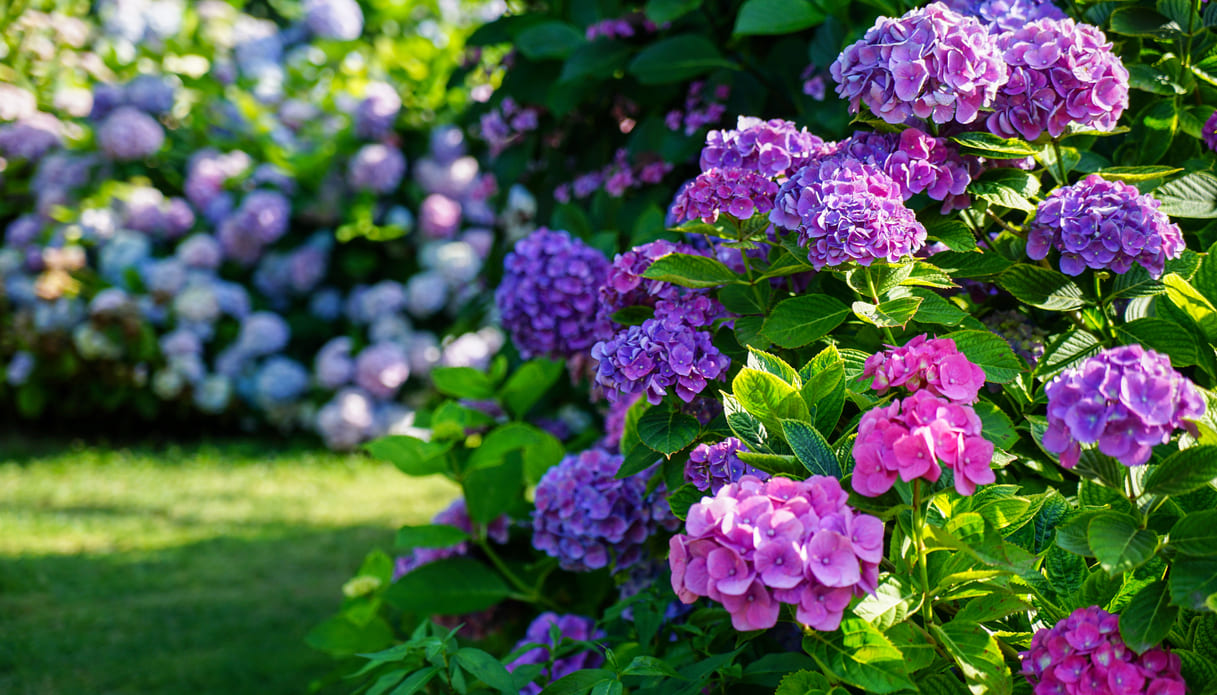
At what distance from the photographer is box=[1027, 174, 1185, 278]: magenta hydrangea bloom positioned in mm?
1170

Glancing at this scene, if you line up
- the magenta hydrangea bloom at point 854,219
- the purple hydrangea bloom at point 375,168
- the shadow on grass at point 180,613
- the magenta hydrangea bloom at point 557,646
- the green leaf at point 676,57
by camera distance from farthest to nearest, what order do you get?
the purple hydrangea bloom at point 375,168 < the shadow on grass at point 180,613 < the green leaf at point 676,57 < the magenta hydrangea bloom at point 557,646 < the magenta hydrangea bloom at point 854,219

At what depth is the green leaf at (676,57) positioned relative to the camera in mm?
1985

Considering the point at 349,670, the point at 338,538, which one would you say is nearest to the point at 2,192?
the point at 338,538

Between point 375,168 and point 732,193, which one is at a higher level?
point 732,193

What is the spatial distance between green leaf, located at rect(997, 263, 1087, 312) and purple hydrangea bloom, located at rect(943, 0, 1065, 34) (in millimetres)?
327

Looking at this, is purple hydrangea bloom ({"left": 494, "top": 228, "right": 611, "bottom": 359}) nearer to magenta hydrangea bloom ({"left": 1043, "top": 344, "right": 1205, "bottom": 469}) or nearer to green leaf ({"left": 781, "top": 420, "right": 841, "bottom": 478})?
green leaf ({"left": 781, "top": 420, "right": 841, "bottom": 478})

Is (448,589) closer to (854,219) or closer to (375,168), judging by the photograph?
(854,219)

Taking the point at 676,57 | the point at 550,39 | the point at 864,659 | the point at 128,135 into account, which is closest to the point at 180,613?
the point at 550,39

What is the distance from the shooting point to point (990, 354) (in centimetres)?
116

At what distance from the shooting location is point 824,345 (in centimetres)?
138

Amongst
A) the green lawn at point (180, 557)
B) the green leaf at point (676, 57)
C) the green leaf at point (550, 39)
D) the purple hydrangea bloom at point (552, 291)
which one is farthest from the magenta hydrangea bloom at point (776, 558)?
the green lawn at point (180, 557)

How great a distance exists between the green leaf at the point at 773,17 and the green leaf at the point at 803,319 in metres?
0.65

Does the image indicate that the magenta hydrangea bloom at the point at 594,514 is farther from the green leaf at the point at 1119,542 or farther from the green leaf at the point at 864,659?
the green leaf at the point at 1119,542

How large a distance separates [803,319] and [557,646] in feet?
2.19
